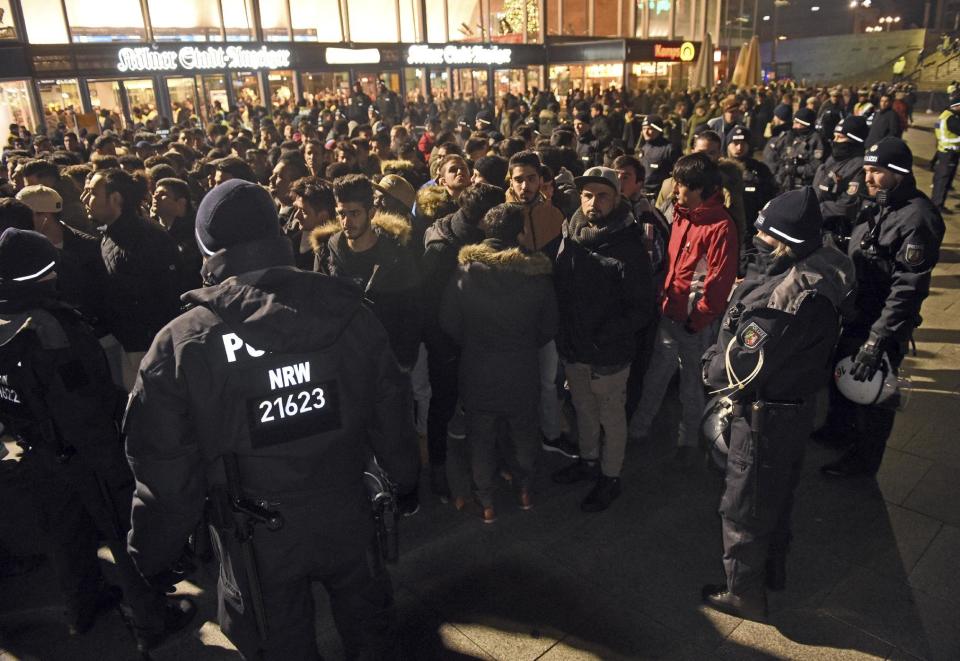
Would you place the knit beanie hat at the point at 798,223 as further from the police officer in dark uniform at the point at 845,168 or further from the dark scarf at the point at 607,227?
the police officer in dark uniform at the point at 845,168

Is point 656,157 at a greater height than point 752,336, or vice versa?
point 656,157

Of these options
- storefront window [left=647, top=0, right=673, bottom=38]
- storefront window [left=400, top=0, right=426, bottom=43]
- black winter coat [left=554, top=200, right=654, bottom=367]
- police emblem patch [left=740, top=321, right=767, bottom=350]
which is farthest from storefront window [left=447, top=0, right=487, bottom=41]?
police emblem patch [left=740, top=321, right=767, bottom=350]

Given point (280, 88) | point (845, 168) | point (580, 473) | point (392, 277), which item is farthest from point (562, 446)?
point (280, 88)

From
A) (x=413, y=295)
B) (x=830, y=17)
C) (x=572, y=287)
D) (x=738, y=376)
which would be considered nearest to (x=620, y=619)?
(x=738, y=376)

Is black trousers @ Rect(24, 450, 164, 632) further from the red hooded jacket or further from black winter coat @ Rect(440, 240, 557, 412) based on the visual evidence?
the red hooded jacket

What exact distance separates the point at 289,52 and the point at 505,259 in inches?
801

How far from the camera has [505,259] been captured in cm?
380

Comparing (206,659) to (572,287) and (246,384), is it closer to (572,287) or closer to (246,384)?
(246,384)

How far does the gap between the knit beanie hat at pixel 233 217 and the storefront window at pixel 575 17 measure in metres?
34.6

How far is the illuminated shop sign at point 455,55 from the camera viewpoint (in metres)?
24.7

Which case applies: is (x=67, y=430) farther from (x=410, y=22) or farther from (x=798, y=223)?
(x=410, y=22)

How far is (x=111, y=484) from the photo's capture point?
336 centimetres

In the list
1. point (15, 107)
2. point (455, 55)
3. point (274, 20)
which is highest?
point (274, 20)

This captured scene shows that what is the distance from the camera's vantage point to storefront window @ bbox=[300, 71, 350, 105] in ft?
72.6
